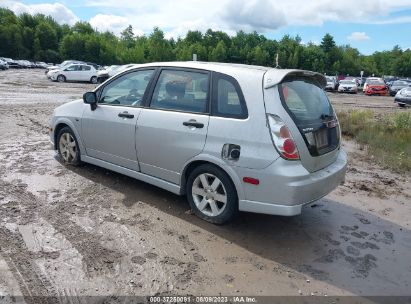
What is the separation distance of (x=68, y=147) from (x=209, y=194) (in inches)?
117

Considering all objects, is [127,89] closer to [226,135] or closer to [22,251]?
[226,135]

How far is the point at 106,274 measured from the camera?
140 inches

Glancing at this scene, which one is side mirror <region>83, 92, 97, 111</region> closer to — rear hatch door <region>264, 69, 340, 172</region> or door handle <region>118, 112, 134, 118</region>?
door handle <region>118, 112, 134, 118</region>

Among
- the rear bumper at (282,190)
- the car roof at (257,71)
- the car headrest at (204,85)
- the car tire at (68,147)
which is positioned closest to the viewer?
the rear bumper at (282,190)

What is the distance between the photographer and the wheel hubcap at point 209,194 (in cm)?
448

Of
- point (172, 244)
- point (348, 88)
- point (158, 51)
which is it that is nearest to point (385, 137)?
point (172, 244)

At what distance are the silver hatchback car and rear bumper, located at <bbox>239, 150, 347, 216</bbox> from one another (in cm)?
1

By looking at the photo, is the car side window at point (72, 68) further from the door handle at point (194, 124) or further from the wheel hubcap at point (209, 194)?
the wheel hubcap at point (209, 194)

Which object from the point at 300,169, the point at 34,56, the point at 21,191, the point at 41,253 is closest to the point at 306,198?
the point at 300,169

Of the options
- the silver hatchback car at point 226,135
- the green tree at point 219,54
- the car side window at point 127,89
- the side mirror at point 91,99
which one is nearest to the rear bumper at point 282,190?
the silver hatchback car at point 226,135

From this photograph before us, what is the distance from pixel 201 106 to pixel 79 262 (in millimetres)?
2099

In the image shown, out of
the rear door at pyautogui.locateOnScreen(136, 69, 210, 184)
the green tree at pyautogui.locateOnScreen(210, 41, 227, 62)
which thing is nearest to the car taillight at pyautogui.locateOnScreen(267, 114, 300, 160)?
the rear door at pyautogui.locateOnScreen(136, 69, 210, 184)

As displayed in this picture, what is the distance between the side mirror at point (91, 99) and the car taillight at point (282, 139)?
9.27 feet

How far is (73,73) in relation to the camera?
3353cm
